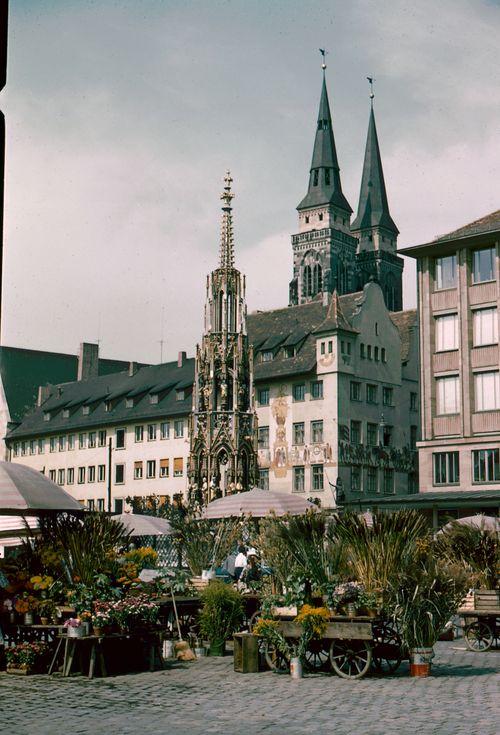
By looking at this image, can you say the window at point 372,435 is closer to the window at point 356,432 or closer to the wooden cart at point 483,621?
the window at point 356,432

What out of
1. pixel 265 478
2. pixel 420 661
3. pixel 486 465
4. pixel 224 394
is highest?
pixel 224 394

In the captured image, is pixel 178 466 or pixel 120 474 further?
pixel 120 474

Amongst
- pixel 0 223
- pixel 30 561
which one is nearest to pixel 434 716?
pixel 30 561

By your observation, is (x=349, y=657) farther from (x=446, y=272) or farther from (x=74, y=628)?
(x=446, y=272)

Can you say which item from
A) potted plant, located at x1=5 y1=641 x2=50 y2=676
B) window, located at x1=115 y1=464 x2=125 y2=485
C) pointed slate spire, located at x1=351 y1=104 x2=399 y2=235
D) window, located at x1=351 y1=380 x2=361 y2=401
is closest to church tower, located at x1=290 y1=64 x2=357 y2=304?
pointed slate spire, located at x1=351 y1=104 x2=399 y2=235

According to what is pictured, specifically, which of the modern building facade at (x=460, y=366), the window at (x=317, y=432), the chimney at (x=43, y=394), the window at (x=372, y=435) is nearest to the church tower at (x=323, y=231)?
the chimney at (x=43, y=394)

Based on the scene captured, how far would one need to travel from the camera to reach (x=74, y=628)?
13.1 metres

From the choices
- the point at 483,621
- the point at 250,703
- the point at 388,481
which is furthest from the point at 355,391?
the point at 250,703

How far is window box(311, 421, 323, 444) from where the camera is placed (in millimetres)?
59656

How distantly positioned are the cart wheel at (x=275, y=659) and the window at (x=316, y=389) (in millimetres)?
46704

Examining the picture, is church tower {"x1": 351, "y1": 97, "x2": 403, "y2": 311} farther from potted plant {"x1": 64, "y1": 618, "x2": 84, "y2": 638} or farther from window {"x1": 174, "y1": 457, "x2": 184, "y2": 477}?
potted plant {"x1": 64, "y1": 618, "x2": 84, "y2": 638}

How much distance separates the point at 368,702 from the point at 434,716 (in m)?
1.19

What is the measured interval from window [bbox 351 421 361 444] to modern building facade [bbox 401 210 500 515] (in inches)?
528

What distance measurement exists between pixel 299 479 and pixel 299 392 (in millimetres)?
5117
